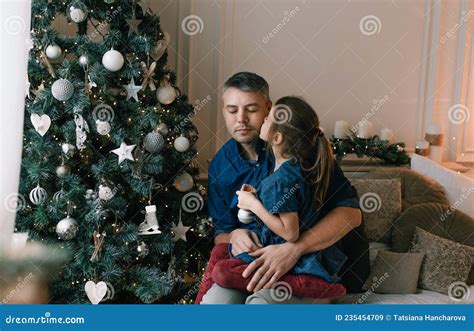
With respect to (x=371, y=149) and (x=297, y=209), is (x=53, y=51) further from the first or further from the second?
(x=371, y=149)

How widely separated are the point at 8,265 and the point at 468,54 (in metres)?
2.10

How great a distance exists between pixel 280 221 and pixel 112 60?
2.50 ft

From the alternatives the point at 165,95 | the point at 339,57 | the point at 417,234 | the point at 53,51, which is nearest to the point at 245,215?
the point at 165,95

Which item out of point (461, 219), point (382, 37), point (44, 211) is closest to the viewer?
point (44, 211)

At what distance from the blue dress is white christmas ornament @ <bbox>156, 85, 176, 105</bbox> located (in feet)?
1.68

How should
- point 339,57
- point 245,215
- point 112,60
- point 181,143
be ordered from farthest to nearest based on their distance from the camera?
point 339,57, point 181,143, point 112,60, point 245,215

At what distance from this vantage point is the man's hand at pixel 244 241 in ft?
6.67

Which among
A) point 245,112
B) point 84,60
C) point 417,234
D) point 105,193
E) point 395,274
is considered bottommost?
point 395,274

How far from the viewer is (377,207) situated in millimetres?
2465

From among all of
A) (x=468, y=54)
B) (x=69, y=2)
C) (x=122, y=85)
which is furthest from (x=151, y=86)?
(x=468, y=54)

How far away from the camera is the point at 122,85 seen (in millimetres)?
2279

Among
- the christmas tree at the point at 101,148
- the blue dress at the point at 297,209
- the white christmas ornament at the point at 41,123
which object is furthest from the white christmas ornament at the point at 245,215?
the white christmas ornament at the point at 41,123

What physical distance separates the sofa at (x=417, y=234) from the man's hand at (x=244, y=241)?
33 cm
